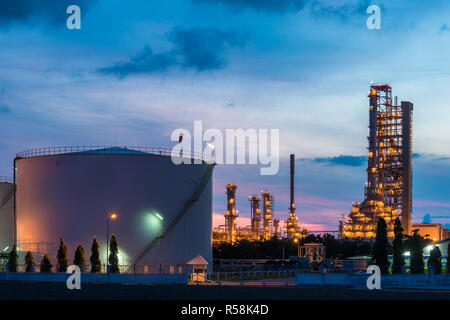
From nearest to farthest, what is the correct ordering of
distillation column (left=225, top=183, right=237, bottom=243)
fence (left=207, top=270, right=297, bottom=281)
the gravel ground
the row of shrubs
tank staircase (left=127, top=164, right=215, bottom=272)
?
the gravel ground < the row of shrubs < fence (left=207, top=270, right=297, bottom=281) < tank staircase (left=127, top=164, right=215, bottom=272) < distillation column (left=225, top=183, right=237, bottom=243)

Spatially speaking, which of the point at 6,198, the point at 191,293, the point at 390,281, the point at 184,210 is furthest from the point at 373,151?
the point at 191,293

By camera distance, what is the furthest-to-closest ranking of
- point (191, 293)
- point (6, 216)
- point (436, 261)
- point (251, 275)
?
point (6, 216)
point (251, 275)
point (436, 261)
point (191, 293)

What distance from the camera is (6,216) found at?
6394cm

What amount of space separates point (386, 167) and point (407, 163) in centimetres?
275

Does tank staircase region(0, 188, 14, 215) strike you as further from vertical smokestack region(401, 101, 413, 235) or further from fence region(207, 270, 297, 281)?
vertical smokestack region(401, 101, 413, 235)

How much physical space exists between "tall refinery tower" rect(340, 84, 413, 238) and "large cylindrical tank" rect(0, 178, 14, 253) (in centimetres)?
4891

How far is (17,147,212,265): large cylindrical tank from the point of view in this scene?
5350cm

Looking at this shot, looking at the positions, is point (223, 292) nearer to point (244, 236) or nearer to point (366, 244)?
point (366, 244)

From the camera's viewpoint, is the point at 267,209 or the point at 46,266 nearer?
the point at 46,266

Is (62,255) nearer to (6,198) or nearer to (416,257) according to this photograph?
(6,198)

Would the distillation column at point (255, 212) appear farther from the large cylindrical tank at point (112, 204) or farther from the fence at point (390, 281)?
the fence at point (390, 281)

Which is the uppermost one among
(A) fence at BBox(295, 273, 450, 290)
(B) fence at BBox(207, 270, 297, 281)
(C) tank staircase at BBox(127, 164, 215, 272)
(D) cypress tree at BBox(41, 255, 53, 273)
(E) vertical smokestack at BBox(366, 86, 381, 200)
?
(E) vertical smokestack at BBox(366, 86, 381, 200)

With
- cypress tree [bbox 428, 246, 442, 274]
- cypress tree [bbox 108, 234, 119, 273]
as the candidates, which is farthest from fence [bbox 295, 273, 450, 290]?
cypress tree [bbox 108, 234, 119, 273]

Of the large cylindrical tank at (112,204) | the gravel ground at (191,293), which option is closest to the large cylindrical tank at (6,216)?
the large cylindrical tank at (112,204)
